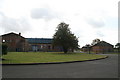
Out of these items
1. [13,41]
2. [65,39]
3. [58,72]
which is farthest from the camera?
[13,41]

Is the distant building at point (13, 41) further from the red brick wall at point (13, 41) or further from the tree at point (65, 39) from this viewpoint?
the tree at point (65, 39)

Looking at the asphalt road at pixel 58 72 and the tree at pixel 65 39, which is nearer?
the asphalt road at pixel 58 72

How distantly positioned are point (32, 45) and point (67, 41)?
35467mm

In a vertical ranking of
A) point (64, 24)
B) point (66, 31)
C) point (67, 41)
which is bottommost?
point (67, 41)

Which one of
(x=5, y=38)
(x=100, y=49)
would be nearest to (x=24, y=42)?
(x=5, y=38)

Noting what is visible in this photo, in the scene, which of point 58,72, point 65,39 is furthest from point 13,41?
point 58,72

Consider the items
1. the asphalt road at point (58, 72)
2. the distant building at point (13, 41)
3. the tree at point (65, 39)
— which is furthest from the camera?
the distant building at point (13, 41)

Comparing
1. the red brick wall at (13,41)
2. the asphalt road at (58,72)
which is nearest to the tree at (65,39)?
the red brick wall at (13,41)

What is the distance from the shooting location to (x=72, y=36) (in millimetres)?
41562

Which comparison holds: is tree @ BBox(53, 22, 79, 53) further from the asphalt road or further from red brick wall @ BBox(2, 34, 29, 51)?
the asphalt road

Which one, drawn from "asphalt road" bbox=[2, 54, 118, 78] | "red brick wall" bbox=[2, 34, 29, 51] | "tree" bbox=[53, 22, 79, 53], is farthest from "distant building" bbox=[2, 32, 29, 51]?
"asphalt road" bbox=[2, 54, 118, 78]

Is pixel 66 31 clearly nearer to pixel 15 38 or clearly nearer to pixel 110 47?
pixel 15 38

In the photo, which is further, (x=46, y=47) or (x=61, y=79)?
(x=46, y=47)

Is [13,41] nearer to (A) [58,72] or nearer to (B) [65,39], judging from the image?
(B) [65,39]
